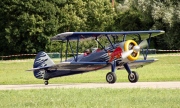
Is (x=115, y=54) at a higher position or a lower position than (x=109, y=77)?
higher

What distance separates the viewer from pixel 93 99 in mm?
15555

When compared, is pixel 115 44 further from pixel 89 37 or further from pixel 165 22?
pixel 165 22

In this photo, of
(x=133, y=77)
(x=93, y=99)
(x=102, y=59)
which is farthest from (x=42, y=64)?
(x=93, y=99)

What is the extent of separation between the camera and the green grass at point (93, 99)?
559 inches

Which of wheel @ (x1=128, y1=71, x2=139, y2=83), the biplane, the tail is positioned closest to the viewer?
the biplane

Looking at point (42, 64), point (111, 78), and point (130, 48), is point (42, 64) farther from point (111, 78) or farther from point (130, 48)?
point (130, 48)

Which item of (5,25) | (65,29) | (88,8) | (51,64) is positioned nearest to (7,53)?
(5,25)

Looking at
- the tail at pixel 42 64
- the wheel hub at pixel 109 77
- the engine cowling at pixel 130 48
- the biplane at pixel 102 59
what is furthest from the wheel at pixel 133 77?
the tail at pixel 42 64

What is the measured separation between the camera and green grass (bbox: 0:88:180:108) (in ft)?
46.6

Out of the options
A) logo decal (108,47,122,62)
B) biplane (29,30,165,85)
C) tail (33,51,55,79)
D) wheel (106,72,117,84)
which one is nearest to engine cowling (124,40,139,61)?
biplane (29,30,165,85)

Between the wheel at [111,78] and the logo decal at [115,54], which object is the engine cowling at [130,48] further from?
the wheel at [111,78]

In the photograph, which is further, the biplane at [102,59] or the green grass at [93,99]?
the biplane at [102,59]

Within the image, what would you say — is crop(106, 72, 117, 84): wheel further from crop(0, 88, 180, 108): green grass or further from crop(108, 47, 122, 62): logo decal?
crop(0, 88, 180, 108): green grass

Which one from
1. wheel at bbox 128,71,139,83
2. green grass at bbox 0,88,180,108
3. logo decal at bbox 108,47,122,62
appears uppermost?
logo decal at bbox 108,47,122,62
